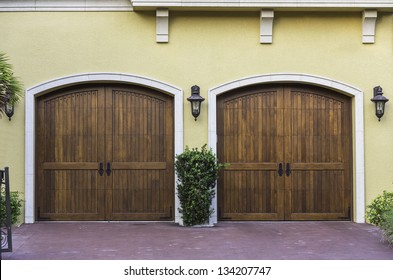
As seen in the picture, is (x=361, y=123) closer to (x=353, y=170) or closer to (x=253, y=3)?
(x=353, y=170)

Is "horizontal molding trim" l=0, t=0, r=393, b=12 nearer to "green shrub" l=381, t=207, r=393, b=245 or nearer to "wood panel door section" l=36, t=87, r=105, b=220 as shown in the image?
"wood panel door section" l=36, t=87, r=105, b=220

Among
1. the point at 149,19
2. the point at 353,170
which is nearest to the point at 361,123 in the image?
the point at 353,170

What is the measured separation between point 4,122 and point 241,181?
4.78m

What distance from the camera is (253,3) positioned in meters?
12.8

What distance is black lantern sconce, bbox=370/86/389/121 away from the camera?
12961mm

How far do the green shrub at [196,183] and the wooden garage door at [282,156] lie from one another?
81 cm

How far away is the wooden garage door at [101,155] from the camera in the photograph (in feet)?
43.6

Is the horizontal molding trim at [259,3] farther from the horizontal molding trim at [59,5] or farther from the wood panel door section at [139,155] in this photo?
the wood panel door section at [139,155]

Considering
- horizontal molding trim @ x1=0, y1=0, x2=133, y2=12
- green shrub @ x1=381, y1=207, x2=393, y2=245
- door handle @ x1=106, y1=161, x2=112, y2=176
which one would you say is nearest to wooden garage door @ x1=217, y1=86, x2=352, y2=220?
door handle @ x1=106, y1=161, x2=112, y2=176

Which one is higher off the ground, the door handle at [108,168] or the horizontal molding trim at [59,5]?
the horizontal molding trim at [59,5]

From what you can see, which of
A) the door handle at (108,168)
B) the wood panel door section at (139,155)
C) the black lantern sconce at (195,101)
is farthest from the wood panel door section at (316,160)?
the door handle at (108,168)

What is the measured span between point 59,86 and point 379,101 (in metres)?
6.23

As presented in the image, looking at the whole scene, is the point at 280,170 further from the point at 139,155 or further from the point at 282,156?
the point at 139,155

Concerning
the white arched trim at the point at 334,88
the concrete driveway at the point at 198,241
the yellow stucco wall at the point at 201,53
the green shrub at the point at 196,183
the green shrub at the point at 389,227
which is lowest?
the concrete driveway at the point at 198,241
